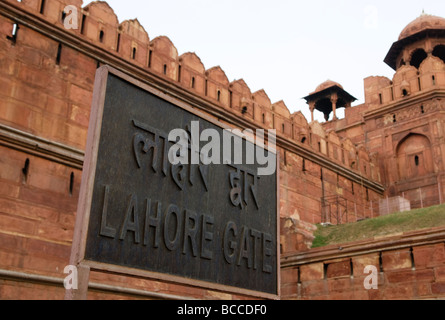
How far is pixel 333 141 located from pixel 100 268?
1540cm

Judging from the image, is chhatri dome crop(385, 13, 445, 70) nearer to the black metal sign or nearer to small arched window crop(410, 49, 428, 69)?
small arched window crop(410, 49, 428, 69)

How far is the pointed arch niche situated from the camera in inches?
703

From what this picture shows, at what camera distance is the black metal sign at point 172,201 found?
2.74 metres

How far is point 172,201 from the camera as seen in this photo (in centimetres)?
304

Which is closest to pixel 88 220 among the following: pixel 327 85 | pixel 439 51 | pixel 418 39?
pixel 418 39

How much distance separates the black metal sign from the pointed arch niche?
51.4 feet

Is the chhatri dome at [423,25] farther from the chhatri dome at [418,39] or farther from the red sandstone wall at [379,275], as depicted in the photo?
the red sandstone wall at [379,275]

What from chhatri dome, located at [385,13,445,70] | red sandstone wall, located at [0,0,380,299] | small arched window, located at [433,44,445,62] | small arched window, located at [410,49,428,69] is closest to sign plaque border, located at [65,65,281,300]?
red sandstone wall, located at [0,0,380,299]

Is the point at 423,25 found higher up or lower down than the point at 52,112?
higher up

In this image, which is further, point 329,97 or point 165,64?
point 329,97

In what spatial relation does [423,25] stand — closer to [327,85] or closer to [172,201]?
[327,85]

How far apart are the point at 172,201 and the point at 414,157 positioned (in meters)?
16.9
